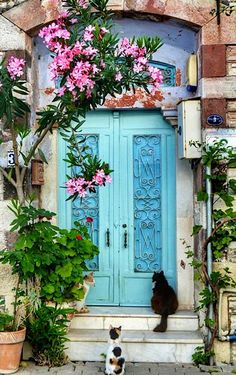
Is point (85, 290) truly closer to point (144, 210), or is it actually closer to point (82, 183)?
point (144, 210)

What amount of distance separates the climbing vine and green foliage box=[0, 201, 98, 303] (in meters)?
1.13

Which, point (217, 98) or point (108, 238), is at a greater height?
point (217, 98)

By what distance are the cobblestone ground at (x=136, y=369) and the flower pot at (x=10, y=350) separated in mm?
109

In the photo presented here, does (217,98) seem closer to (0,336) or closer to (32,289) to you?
(32,289)

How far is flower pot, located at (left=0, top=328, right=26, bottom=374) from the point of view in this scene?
18.6 ft

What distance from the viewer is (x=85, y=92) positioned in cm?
518

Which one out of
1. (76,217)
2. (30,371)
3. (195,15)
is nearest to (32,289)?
(30,371)

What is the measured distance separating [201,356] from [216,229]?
1.22 meters

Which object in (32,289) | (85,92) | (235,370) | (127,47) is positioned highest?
(127,47)

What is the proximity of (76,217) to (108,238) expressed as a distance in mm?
420

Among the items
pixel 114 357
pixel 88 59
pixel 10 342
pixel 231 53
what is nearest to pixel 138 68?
pixel 88 59

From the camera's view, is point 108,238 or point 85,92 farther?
point 108,238

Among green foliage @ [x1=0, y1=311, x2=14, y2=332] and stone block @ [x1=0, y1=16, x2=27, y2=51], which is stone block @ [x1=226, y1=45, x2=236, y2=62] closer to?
stone block @ [x1=0, y1=16, x2=27, y2=51]

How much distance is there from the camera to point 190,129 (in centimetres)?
624
